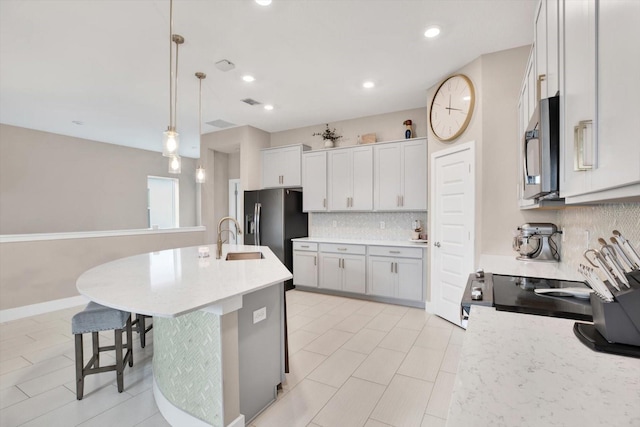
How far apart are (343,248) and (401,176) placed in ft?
4.64

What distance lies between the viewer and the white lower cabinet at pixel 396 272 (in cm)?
404

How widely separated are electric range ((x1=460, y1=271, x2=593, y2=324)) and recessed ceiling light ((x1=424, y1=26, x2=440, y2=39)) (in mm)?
2137

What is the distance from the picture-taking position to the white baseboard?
3.69m

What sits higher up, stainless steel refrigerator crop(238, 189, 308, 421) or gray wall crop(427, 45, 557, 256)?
gray wall crop(427, 45, 557, 256)

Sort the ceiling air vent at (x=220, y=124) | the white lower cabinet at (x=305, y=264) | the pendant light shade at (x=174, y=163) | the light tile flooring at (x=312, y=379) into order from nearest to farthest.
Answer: the light tile flooring at (x=312, y=379)
the pendant light shade at (x=174, y=163)
the white lower cabinet at (x=305, y=264)
the ceiling air vent at (x=220, y=124)

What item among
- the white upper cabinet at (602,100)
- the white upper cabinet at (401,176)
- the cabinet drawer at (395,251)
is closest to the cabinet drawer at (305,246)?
the cabinet drawer at (395,251)

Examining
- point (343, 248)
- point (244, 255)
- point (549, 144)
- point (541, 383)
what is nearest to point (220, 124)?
point (343, 248)

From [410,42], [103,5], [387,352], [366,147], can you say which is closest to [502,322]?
[387,352]

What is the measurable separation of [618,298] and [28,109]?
22.4ft

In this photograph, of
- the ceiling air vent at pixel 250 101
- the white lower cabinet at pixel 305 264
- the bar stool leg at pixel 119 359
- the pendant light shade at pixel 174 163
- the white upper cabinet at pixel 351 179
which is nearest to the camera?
the bar stool leg at pixel 119 359

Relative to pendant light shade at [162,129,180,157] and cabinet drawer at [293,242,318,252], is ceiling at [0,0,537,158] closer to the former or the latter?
pendant light shade at [162,129,180,157]

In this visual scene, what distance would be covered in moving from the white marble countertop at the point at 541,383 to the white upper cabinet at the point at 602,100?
1.56 feet

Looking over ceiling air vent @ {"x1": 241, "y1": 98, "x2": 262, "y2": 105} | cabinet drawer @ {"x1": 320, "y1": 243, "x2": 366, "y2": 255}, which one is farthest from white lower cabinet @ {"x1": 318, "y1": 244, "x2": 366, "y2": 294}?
ceiling air vent @ {"x1": 241, "y1": 98, "x2": 262, "y2": 105}

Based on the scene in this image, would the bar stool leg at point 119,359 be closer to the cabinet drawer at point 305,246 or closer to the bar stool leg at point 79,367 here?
the bar stool leg at point 79,367
